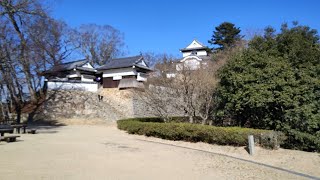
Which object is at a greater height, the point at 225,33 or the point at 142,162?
the point at 225,33

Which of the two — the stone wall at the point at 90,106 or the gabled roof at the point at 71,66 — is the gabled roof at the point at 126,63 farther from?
the stone wall at the point at 90,106

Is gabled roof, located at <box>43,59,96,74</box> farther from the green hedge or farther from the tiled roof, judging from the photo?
the green hedge

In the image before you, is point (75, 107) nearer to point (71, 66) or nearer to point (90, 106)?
point (90, 106)

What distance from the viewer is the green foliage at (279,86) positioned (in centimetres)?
1211

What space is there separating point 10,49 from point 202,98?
12.7 meters

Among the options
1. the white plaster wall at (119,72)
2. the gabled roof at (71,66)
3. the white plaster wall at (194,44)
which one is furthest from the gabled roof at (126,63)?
the white plaster wall at (194,44)

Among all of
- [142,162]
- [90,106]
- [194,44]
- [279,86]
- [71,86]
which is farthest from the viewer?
[194,44]

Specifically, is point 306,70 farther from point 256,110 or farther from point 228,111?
point 228,111

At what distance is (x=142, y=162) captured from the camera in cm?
951

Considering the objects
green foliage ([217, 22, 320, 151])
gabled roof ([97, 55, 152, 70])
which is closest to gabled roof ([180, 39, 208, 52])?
gabled roof ([97, 55, 152, 70])

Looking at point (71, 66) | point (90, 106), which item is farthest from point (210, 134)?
point (71, 66)

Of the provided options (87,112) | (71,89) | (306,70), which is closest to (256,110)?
(306,70)

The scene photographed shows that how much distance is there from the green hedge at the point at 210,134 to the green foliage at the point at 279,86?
1.13 meters

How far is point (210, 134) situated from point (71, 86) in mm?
19712
